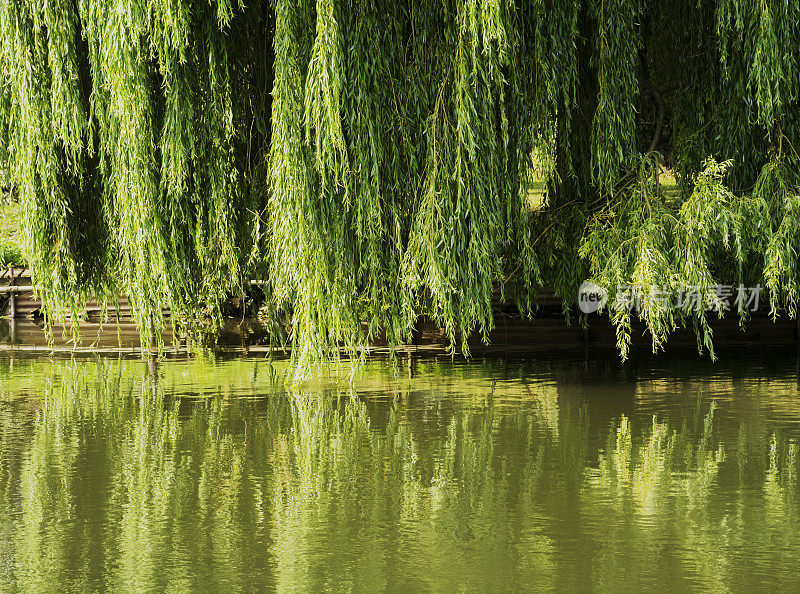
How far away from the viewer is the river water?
5.92 m

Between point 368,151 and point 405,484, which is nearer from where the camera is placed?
point 405,484

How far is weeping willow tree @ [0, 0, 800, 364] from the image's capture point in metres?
9.77

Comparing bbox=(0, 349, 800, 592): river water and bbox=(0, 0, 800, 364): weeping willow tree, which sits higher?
bbox=(0, 0, 800, 364): weeping willow tree

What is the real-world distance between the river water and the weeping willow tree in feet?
3.40

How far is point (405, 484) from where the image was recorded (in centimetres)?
786

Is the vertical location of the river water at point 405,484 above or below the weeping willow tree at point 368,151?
below

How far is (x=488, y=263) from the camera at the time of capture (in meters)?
10.1

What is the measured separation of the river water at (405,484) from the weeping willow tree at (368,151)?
1036 millimetres

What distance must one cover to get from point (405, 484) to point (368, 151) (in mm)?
3419

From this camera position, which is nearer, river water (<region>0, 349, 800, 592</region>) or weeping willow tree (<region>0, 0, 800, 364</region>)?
river water (<region>0, 349, 800, 592</region>)

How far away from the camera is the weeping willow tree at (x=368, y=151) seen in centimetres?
977

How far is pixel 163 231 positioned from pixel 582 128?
447 centimetres

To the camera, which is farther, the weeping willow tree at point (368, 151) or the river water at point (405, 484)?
the weeping willow tree at point (368, 151)

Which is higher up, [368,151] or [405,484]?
[368,151]
